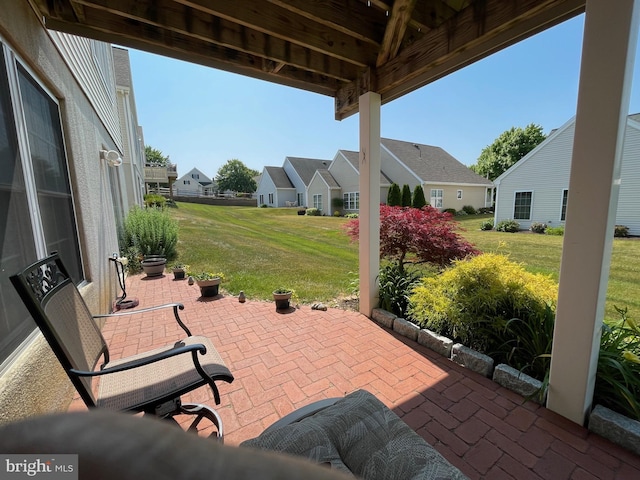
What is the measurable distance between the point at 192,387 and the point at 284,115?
1820 cm

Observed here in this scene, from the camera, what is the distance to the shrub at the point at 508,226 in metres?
13.9

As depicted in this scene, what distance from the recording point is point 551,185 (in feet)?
43.1

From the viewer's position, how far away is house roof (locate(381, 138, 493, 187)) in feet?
64.4

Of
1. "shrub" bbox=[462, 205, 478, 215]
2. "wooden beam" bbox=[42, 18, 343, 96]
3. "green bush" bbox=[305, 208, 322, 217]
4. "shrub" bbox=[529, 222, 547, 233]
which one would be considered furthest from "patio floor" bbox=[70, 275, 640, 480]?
"shrub" bbox=[462, 205, 478, 215]

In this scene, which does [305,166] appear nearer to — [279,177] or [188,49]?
[279,177]

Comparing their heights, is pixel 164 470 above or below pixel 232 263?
above

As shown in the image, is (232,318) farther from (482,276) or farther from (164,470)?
(164,470)

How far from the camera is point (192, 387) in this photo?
1.71 m

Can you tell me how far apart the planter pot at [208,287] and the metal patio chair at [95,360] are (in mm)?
2659

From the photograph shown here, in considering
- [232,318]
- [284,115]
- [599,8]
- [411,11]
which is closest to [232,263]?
[232,318]

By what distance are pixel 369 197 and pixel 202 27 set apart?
2.54m

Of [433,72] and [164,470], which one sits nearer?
[164,470]

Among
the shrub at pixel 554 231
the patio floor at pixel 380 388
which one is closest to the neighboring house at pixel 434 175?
the shrub at pixel 554 231

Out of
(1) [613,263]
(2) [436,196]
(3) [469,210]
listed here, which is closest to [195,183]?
(2) [436,196]
